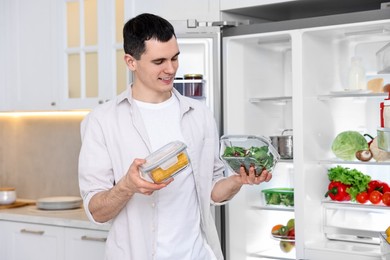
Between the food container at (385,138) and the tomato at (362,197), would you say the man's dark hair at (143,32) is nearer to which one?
the food container at (385,138)

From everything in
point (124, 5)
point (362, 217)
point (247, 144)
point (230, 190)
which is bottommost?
point (362, 217)

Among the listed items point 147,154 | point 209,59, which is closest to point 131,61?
point 147,154

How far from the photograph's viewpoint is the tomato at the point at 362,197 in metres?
3.22

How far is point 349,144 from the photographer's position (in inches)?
128

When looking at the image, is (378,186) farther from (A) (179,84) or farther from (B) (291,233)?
(A) (179,84)

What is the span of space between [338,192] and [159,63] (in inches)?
56.3

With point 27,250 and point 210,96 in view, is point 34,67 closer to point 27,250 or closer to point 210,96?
point 27,250

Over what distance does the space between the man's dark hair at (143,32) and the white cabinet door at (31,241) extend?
6.13 feet

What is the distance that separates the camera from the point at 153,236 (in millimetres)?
2207

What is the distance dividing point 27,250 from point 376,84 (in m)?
2.21

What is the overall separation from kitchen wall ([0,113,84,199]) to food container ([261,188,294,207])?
152cm

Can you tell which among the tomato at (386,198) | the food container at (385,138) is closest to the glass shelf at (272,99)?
the tomato at (386,198)

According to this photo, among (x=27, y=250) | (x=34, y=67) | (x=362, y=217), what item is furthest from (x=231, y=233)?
(x=34, y=67)

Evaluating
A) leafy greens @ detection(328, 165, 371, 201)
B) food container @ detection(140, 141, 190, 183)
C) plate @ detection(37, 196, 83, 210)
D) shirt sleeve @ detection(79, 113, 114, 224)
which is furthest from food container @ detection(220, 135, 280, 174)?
plate @ detection(37, 196, 83, 210)
